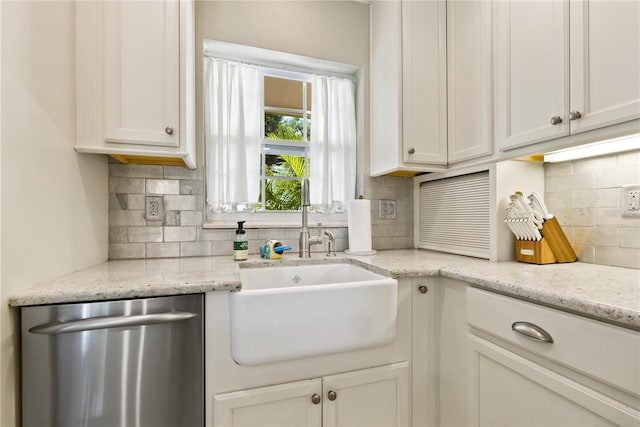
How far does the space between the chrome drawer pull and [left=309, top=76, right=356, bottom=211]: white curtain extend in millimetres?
1268

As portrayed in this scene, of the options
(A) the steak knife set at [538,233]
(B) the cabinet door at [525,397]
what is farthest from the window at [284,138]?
(B) the cabinet door at [525,397]

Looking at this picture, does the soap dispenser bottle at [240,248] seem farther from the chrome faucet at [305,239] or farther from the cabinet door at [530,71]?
the cabinet door at [530,71]

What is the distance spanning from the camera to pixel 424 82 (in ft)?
5.77

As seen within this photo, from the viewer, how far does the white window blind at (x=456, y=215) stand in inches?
63.0

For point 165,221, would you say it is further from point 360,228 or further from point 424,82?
point 424,82

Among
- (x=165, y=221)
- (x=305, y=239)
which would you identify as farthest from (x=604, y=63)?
(x=165, y=221)

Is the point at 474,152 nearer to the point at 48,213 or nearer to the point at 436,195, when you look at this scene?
the point at 436,195

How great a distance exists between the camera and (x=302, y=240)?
1722mm

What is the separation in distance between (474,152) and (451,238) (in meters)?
0.52

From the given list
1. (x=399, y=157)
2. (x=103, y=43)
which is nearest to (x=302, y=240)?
(x=399, y=157)

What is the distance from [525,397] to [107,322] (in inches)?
50.9

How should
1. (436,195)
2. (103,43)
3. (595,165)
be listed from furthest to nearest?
(436,195) → (595,165) → (103,43)

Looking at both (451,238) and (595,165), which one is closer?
(595,165)

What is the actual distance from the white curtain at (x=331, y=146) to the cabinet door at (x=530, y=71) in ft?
3.00
